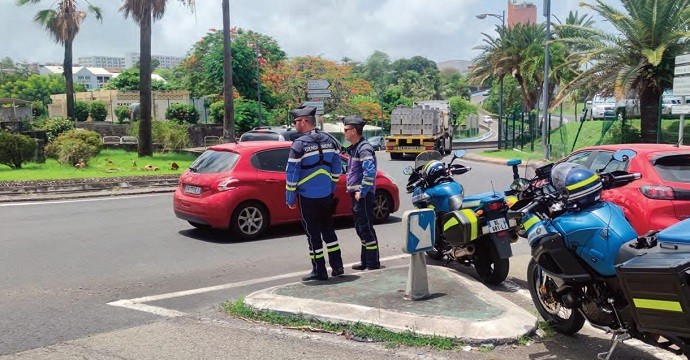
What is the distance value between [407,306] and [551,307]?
1223 mm

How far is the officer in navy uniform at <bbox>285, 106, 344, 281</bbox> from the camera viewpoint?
6.79m

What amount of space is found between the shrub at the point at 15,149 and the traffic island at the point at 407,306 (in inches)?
653

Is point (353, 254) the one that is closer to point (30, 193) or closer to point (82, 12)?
point (30, 193)

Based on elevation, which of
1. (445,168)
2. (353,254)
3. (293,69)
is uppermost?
(293,69)

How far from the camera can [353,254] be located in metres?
8.83

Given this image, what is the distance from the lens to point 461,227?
6.59m


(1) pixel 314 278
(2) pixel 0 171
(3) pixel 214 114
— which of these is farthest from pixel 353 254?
(3) pixel 214 114

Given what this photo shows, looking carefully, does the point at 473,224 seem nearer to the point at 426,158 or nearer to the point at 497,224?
the point at 497,224

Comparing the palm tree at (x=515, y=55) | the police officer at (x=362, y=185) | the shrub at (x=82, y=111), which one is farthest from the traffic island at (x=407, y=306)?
the shrub at (x=82, y=111)

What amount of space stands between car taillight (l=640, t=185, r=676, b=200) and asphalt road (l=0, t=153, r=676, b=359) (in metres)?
1.68

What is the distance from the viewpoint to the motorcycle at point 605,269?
12.2ft

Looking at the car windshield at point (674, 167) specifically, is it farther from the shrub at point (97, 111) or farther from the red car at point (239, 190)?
the shrub at point (97, 111)

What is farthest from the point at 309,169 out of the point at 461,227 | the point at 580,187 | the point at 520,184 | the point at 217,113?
the point at 217,113

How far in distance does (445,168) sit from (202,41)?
160 feet
